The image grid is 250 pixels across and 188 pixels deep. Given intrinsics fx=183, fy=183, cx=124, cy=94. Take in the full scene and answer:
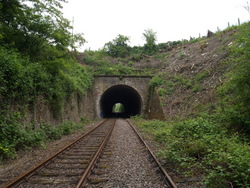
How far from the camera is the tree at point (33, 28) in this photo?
6.98 meters

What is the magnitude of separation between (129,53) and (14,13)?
2035cm

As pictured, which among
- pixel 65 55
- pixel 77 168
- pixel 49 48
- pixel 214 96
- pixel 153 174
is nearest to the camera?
pixel 153 174

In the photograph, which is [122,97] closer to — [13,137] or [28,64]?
[28,64]

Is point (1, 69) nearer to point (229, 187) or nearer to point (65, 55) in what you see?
point (65, 55)

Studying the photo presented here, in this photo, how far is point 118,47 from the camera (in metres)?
25.9

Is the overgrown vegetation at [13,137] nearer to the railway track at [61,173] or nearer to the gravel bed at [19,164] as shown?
the gravel bed at [19,164]

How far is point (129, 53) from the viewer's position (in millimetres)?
26531

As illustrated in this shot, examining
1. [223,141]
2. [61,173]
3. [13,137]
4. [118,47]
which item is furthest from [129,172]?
[118,47]

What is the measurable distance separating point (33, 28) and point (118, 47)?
1902cm

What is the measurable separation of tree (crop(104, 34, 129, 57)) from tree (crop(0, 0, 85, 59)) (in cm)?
1671

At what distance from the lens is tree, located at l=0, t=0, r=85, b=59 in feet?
22.9

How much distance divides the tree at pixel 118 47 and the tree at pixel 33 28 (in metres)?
16.7

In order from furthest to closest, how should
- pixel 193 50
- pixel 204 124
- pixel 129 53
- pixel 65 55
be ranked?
pixel 129 53 → pixel 193 50 → pixel 65 55 → pixel 204 124

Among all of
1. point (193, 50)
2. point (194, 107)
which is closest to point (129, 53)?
point (193, 50)
